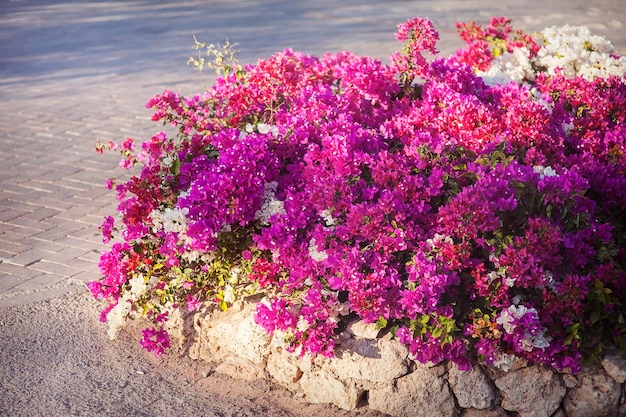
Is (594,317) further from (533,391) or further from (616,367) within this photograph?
(533,391)

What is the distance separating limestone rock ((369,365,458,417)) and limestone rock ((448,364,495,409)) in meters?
0.05

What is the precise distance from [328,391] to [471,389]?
2.05 ft

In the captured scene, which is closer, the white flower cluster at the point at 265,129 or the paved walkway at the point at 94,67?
the white flower cluster at the point at 265,129

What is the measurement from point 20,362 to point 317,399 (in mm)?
1497

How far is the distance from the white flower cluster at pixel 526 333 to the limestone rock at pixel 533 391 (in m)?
0.13

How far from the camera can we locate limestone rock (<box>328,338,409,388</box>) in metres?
3.44

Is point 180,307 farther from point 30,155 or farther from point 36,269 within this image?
point 30,155

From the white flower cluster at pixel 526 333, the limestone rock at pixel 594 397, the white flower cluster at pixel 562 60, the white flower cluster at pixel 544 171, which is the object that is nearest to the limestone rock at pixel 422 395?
the white flower cluster at pixel 526 333

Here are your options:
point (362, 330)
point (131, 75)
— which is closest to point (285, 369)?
point (362, 330)

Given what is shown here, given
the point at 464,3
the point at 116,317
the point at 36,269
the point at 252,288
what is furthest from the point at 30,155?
the point at 464,3

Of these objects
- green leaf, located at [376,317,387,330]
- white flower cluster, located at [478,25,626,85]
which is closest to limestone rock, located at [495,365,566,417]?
green leaf, located at [376,317,387,330]

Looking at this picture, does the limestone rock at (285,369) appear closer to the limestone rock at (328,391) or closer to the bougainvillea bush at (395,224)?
the limestone rock at (328,391)

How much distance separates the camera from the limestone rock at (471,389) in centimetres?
A: 341

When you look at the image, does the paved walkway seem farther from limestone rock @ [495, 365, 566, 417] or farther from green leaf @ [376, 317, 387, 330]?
limestone rock @ [495, 365, 566, 417]
